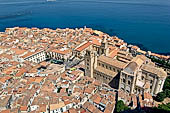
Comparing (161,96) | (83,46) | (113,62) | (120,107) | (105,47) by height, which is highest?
(105,47)

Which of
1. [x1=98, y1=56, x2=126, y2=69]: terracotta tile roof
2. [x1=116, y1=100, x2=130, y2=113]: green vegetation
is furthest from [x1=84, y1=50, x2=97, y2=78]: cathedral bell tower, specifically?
[x1=116, y1=100, x2=130, y2=113]: green vegetation

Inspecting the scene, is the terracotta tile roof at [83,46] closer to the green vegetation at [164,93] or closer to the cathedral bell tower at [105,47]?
the cathedral bell tower at [105,47]

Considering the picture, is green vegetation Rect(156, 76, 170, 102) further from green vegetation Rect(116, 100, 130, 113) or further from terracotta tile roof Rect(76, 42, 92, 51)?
terracotta tile roof Rect(76, 42, 92, 51)

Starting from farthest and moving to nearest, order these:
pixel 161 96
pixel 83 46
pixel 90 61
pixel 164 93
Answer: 1. pixel 83 46
2. pixel 90 61
3. pixel 164 93
4. pixel 161 96

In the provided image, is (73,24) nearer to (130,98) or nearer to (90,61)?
(90,61)

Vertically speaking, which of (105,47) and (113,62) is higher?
(105,47)

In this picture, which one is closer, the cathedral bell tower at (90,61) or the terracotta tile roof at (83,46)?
the cathedral bell tower at (90,61)

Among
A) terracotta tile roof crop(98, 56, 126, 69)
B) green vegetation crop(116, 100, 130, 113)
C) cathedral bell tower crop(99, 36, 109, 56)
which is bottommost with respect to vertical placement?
green vegetation crop(116, 100, 130, 113)

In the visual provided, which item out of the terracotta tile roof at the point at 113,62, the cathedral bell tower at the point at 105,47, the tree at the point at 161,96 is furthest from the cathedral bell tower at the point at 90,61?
the tree at the point at 161,96

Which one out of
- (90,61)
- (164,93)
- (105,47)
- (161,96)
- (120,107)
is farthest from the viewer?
(105,47)

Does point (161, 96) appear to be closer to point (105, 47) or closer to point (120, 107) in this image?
point (120, 107)

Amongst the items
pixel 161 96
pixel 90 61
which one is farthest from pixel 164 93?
pixel 90 61
